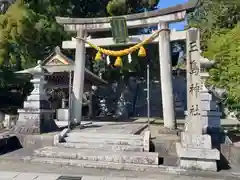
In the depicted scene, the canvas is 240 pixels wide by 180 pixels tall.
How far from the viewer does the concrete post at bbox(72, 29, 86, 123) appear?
12.1 metres

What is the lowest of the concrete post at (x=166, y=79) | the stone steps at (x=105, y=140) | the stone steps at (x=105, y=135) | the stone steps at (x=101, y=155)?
the stone steps at (x=101, y=155)

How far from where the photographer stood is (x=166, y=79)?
453 inches

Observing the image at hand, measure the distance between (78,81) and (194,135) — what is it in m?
6.56

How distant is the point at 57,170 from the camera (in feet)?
23.1

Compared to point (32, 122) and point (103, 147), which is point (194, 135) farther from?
point (32, 122)

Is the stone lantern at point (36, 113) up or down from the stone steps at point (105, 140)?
up

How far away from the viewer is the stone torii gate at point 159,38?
11344 millimetres

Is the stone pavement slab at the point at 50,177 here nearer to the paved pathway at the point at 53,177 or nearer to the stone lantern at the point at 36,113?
the paved pathway at the point at 53,177

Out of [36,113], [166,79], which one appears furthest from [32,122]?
[166,79]

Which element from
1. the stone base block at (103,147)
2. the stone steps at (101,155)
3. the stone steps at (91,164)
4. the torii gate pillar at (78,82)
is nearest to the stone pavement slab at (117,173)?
the stone steps at (91,164)

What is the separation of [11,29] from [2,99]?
9016mm

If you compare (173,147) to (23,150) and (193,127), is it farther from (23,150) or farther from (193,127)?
(23,150)

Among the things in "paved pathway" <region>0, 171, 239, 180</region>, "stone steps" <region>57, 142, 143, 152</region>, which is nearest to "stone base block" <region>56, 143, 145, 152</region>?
"stone steps" <region>57, 142, 143, 152</region>

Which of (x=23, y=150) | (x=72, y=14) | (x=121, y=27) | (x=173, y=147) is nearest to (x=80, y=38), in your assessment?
(x=121, y=27)
